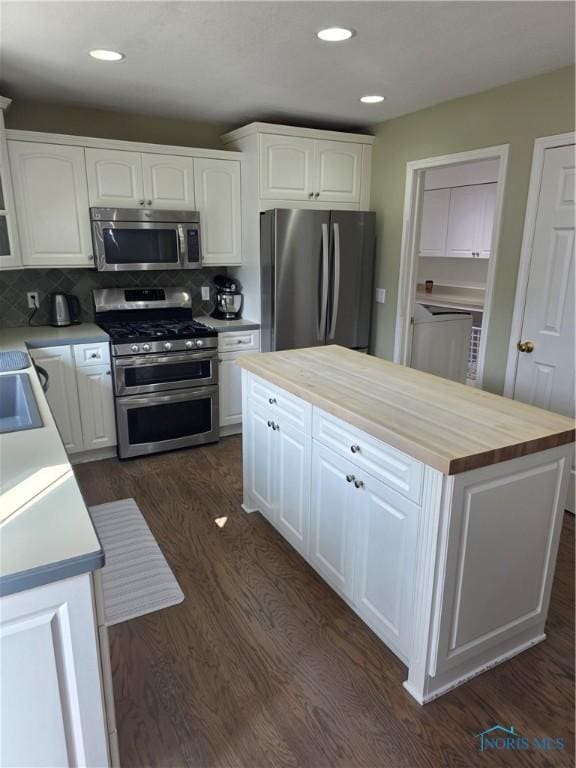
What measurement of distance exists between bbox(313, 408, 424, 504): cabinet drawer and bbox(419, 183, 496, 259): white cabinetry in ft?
12.5

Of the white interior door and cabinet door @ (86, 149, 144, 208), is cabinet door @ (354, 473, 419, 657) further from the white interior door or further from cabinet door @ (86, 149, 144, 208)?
cabinet door @ (86, 149, 144, 208)

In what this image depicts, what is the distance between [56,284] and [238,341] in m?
1.40

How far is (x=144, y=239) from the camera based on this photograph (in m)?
3.62

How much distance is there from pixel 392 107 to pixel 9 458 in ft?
10.8

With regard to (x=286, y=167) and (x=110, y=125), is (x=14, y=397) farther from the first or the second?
(x=286, y=167)

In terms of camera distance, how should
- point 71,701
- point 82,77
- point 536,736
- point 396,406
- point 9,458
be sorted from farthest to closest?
1. point 82,77
2. point 396,406
3. point 536,736
4. point 9,458
5. point 71,701

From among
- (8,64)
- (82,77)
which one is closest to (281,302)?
(82,77)

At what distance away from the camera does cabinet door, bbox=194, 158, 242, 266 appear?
3801mm

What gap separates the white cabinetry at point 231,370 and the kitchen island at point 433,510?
169cm

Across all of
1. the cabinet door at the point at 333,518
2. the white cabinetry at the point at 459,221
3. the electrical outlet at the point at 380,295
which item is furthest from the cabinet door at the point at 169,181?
the white cabinetry at the point at 459,221

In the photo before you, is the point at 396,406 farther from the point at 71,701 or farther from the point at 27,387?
the point at 27,387

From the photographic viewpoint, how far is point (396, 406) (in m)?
1.90

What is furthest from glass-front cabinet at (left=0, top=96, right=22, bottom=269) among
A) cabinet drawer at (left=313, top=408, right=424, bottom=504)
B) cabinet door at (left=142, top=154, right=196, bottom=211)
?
cabinet drawer at (left=313, top=408, right=424, bottom=504)

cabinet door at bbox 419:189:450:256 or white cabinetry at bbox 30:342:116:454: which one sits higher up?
cabinet door at bbox 419:189:450:256
